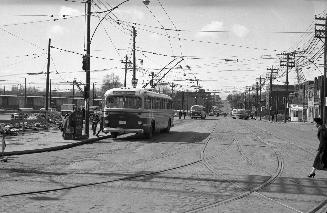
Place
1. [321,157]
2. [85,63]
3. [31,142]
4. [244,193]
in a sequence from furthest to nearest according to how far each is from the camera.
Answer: [85,63], [31,142], [321,157], [244,193]

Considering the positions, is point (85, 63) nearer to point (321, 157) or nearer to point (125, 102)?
point (125, 102)

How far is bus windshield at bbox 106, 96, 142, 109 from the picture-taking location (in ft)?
88.7

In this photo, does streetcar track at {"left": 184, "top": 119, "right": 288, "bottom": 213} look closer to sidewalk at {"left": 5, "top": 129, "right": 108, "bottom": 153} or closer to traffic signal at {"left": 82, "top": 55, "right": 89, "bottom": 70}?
sidewalk at {"left": 5, "top": 129, "right": 108, "bottom": 153}

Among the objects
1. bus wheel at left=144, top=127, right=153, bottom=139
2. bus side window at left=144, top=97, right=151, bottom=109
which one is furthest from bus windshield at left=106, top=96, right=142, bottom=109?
bus wheel at left=144, top=127, right=153, bottom=139

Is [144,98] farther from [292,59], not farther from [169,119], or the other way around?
[292,59]

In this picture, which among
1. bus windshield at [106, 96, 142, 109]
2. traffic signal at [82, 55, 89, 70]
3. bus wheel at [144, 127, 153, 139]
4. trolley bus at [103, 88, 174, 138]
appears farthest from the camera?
bus wheel at [144, 127, 153, 139]

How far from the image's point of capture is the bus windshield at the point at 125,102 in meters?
27.0

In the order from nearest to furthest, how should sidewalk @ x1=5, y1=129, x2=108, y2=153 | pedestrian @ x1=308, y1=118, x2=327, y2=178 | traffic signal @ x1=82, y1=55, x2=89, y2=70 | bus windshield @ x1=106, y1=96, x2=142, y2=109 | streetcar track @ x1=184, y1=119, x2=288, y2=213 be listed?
streetcar track @ x1=184, y1=119, x2=288, y2=213 < pedestrian @ x1=308, y1=118, x2=327, y2=178 < sidewalk @ x1=5, y1=129, x2=108, y2=153 < bus windshield @ x1=106, y1=96, x2=142, y2=109 < traffic signal @ x1=82, y1=55, x2=89, y2=70

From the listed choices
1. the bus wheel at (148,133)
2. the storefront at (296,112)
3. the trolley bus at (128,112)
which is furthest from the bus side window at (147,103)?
the storefront at (296,112)

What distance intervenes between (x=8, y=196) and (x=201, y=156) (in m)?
9.97

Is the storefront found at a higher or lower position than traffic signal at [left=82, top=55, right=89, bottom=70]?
lower

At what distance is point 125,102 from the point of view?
27.2m

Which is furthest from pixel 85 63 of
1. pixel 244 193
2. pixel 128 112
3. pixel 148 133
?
pixel 244 193

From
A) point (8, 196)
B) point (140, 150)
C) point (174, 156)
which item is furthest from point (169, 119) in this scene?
point (8, 196)
